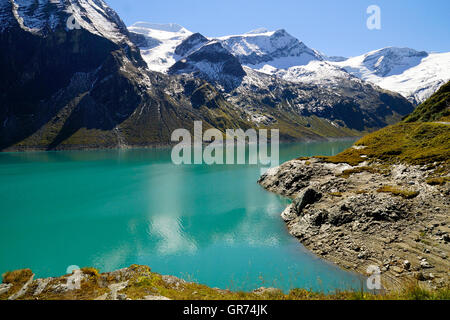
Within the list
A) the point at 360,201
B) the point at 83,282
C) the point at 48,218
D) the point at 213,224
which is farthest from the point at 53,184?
the point at 360,201

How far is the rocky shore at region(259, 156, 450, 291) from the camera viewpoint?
2345 centimetres

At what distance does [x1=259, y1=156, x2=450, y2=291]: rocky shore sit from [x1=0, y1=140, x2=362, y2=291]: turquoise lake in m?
2.75

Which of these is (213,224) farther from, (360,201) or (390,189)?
(390,189)

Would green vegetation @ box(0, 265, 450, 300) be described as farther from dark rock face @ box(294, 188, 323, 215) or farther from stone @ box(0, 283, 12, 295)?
dark rock face @ box(294, 188, 323, 215)

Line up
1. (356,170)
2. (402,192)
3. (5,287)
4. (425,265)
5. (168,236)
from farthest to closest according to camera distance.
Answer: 1. (356,170)
2. (168,236)
3. (402,192)
4. (425,265)
5. (5,287)

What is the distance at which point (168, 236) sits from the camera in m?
37.1

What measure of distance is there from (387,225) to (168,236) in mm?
28693

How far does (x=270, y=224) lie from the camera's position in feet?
134

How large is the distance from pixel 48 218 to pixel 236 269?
38201mm

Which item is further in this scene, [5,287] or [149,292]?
[5,287]

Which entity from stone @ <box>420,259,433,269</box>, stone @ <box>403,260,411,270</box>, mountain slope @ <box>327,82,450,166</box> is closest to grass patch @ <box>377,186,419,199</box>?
mountain slope @ <box>327,82,450,166</box>

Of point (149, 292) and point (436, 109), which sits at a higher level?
point (436, 109)

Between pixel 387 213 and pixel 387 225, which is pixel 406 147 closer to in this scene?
pixel 387 213

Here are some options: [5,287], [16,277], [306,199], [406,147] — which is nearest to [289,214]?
[306,199]
